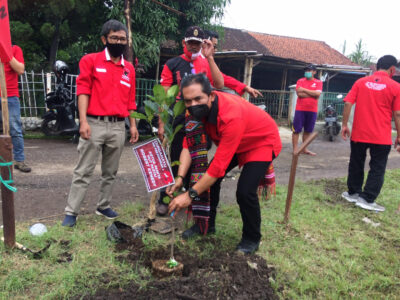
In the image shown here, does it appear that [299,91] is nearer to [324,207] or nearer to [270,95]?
[324,207]

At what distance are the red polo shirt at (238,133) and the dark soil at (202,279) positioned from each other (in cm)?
77

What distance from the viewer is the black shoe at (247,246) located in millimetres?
2963

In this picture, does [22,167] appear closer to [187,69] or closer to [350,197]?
[187,69]

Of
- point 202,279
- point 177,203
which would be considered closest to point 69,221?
point 177,203

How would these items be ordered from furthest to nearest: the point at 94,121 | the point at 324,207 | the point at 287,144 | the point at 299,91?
the point at 287,144, the point at 299,91, the point at 324,207, the point at 94,121

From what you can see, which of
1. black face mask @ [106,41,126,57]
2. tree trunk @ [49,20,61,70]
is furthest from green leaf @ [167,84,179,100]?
tree trunk @ [49,20,61,70]

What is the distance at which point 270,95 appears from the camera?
13.7m

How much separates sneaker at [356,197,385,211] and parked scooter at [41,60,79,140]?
5.92 meters

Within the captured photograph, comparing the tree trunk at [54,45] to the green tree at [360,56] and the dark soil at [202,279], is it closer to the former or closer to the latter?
the dark soil at [202,279]

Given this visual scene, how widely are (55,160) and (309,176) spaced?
4.63 m

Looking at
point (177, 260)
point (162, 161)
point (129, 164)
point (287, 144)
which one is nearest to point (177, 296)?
point (177, 260)

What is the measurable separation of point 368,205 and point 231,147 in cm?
286

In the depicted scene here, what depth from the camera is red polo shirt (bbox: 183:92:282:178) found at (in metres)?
2.46

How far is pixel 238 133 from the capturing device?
247 cm
